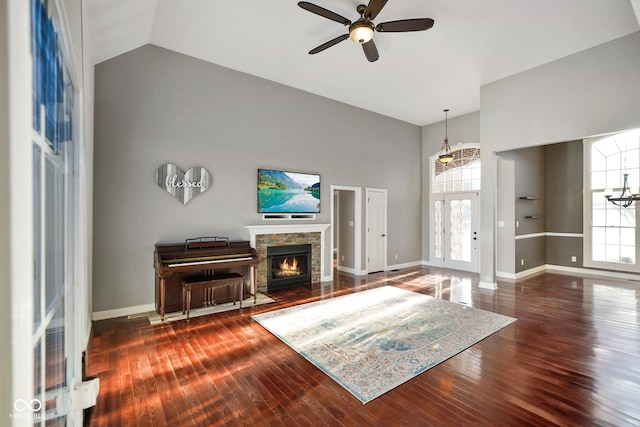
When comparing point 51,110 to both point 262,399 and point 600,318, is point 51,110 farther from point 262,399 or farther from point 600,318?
point 600,318

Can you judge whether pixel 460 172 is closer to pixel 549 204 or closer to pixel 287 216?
pixel 549 204

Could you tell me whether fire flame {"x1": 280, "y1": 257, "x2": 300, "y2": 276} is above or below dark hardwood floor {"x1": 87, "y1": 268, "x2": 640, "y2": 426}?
above

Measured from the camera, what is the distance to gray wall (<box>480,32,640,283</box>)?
409cm

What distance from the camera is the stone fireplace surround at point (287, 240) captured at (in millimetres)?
5234

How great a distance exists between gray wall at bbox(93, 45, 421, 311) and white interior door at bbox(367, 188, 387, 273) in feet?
3.16

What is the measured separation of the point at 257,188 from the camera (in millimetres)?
5254

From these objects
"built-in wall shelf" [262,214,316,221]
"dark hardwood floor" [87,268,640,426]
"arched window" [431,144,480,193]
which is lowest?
"dark hardwood floor" [87,268,640,426]

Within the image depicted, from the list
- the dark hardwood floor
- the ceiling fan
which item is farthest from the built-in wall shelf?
the ceiling fan

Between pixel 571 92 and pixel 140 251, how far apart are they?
22.4 feet

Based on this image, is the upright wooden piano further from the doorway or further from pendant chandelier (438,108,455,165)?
pendant chandelier (438,108,455,165)

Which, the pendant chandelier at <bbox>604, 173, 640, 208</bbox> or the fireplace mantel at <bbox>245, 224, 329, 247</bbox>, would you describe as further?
the pendant chandelier at <bbox>604, 173, 640, 208</bbox>

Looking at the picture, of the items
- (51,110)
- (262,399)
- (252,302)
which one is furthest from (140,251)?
(51,110)

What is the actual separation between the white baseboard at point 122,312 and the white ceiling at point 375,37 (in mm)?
3241

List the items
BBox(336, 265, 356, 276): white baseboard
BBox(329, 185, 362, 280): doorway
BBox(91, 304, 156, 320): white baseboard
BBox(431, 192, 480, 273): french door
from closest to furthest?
BBox(91, 304, 156, 320): white baseboard → BBox(329, 185, 362, 280): doorway → BBox(336, 265, 356, 276): white baseboard → BBox(431, 192, 480, 273): french door
